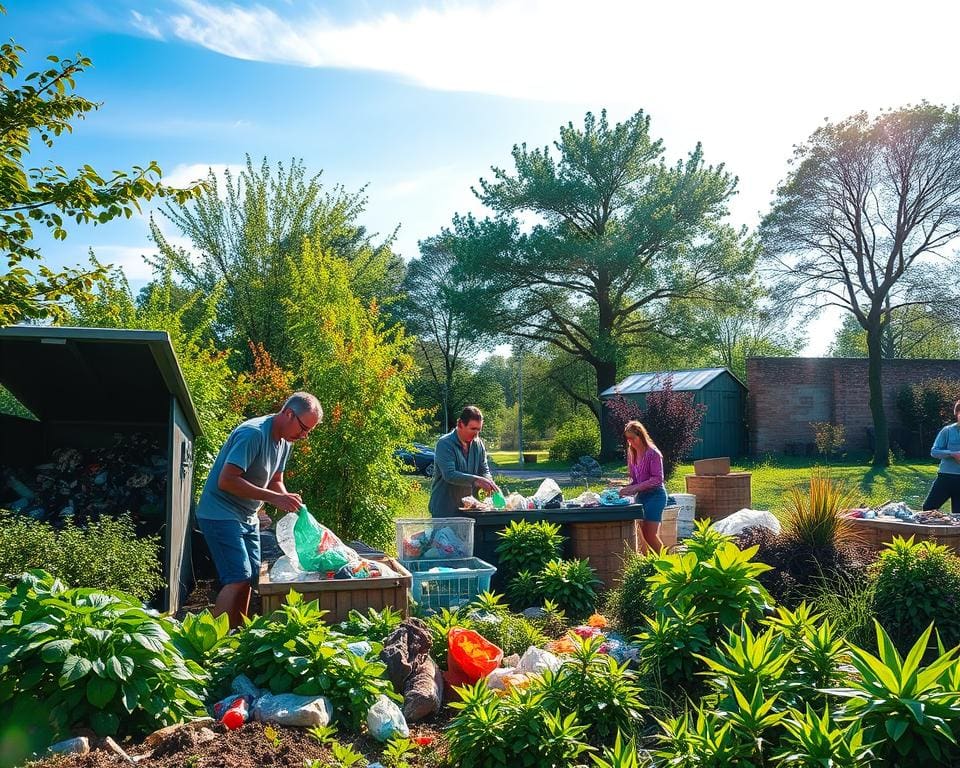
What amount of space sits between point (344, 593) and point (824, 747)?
3.00 meters

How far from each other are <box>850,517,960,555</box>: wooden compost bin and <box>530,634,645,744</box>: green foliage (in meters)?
4.42

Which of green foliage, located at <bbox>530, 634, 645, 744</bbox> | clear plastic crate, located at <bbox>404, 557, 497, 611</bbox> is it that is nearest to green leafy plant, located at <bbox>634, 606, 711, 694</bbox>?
green foliage, located at <bbox>530, 634, 645, 744</bbox>

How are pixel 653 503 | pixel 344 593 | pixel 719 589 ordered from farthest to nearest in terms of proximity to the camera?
pixel 653 503 → pixel 344 593 → pixel 719 589

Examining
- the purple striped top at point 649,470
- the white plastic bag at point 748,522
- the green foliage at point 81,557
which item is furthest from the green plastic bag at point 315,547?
the white plastic bag at point 748,522

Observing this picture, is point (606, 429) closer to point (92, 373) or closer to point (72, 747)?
point (92, 373)

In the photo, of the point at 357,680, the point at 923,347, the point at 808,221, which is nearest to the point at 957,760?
the point at 357,680

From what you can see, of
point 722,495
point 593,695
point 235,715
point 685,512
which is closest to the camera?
point 235,715

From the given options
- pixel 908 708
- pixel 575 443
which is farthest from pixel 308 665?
pixel 575 443

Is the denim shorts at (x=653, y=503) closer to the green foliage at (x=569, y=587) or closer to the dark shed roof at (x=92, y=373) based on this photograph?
the green foliage at (x=569, y=587)

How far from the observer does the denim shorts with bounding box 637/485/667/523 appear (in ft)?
25.2

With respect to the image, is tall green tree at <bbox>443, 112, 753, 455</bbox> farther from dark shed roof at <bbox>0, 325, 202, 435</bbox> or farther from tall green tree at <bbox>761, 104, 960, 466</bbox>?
dark shed roof at <bbox>0, 325, 202, 435</bbox>

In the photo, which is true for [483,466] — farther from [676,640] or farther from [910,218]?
[910,218]

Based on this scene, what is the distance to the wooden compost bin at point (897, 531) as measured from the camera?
6980 mm

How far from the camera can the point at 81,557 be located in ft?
16.9
